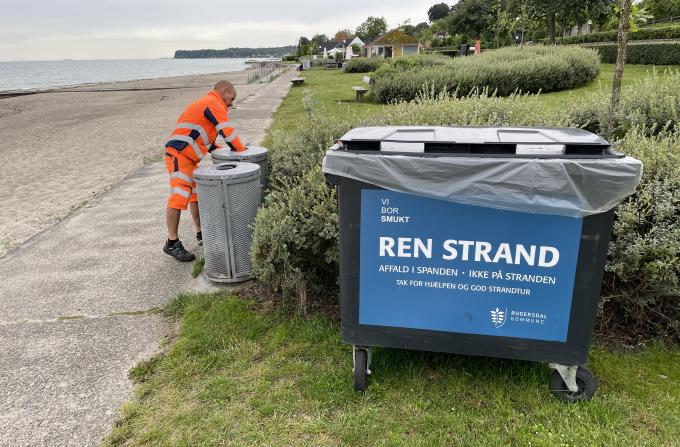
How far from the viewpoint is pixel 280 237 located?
333 cm

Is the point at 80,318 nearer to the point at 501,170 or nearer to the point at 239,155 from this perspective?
the point at 239,155

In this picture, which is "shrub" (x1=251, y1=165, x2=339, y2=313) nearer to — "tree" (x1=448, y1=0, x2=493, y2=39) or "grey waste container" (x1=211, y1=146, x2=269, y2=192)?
"grey waste container" (x1=211, y1=146, x2=269, y2=192)

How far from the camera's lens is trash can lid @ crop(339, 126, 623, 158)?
2.26 meters

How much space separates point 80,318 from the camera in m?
3.62

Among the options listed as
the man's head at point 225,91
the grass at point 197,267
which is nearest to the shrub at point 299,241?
the grass at point 197,267

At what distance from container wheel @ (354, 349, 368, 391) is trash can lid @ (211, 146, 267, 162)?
228 centimetres

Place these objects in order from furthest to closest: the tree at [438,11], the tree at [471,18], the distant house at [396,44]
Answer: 1. the tree at [438,11]
2. the distant house at [396,44]
3. the tree at [471,18]

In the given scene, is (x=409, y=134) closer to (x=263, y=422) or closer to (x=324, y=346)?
(x=324, y=346)

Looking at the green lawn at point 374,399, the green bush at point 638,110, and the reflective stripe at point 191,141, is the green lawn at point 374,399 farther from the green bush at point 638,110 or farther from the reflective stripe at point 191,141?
the green bush at point 638,110

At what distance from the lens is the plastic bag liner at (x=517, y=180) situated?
2150mm

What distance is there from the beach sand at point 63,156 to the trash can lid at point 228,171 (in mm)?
2727

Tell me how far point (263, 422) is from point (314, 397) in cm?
31

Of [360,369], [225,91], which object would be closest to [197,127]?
[225,91]

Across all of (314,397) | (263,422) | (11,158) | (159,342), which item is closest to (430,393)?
(314,397)
